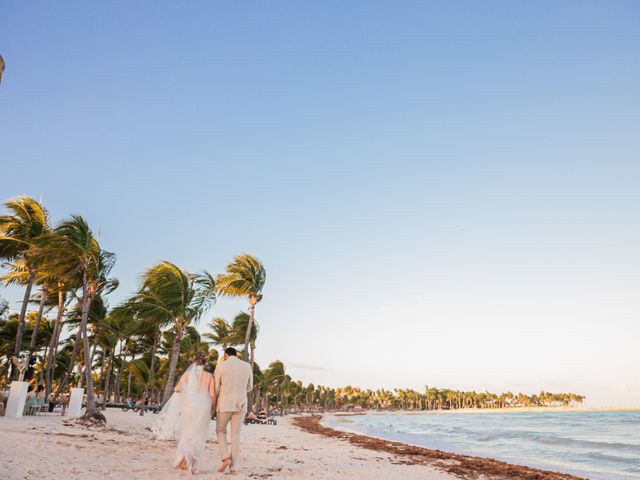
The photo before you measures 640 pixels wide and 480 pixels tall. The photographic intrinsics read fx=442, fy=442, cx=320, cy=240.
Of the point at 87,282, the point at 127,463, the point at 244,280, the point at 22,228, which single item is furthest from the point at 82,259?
the point at 244,280

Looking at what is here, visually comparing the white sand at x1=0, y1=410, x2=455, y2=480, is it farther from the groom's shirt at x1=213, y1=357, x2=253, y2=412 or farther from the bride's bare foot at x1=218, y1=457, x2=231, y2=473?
the groom's shirt at x1=213, y1=357, x2=253, y2=412

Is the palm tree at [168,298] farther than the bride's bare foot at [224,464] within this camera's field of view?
Yes

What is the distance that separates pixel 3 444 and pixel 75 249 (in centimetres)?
832

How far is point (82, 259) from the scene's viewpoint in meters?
15.1

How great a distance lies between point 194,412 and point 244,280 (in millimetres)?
20332

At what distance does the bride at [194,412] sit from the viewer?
6840 millimetres

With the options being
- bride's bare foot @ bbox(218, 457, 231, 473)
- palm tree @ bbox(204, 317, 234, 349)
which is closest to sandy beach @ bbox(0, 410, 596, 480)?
bride's bare foot @ bbox(218, 457, 231, 473)

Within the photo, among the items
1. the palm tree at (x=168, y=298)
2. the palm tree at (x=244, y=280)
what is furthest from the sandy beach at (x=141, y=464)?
the palm tree at (x=244, y=280)

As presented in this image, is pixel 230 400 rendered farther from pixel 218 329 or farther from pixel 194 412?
pixel 218 329

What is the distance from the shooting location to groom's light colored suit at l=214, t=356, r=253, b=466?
6943 millimetres

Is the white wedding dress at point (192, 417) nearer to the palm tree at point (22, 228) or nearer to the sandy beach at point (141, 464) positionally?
the sandy beach at point (141, 464)

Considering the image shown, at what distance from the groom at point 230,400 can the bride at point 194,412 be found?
0.17 metres

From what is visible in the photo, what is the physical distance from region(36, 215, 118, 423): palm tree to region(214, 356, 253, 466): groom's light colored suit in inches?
338

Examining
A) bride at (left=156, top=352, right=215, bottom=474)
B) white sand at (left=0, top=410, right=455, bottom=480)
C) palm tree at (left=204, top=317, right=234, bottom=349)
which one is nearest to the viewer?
white sand at (left=0, top=410, right=455, bottom=480)
